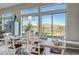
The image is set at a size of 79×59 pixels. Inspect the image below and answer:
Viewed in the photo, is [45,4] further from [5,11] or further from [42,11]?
[5,11]

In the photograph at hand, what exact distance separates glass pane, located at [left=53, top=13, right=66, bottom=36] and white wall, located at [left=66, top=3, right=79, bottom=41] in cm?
8

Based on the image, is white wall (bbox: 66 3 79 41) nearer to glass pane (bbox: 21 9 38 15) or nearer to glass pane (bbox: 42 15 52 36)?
glass pane (bbox: 42 15 52 36)

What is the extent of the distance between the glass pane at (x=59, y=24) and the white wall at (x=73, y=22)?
0.28 ft

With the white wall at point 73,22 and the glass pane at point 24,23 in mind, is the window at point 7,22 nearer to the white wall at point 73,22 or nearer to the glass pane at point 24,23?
the glass pane at point 24,23

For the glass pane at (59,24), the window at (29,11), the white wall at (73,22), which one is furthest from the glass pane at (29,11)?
the white wall at (73,22)

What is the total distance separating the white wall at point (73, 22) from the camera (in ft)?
6.99

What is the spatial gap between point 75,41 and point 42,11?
75 centimetres

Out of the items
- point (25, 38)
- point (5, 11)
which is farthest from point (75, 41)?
point (5, 11)

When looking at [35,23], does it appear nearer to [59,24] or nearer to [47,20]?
[47,20]

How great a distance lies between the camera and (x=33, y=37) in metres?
2.19

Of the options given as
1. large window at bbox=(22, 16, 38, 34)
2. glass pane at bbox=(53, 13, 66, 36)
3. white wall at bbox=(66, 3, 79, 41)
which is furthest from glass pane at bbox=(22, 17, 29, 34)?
white wall at bbox=(66, 3, 79, 41)

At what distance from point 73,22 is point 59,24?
0.78 ft

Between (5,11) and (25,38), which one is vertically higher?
(5,11)
